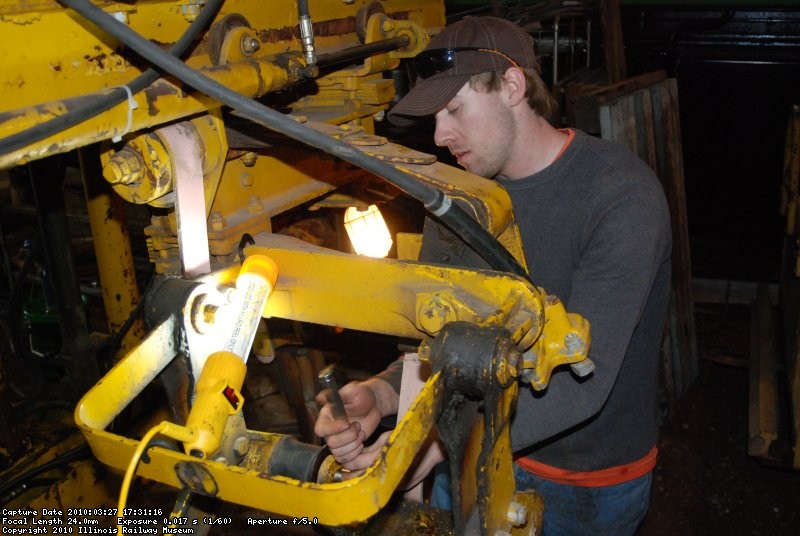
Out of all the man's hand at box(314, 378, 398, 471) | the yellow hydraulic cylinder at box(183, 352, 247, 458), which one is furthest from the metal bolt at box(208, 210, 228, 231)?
the man's hand at box(314, 378, 398, 471)

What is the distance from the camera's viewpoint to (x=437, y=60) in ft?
5.97

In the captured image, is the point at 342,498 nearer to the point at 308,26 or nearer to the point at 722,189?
the point at 308,26

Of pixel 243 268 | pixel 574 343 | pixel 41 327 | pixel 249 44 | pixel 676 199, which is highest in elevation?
pixel 249 44

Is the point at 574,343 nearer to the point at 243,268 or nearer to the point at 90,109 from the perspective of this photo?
the point at 243,268

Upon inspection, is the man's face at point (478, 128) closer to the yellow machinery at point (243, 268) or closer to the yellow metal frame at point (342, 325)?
the yellow machinery at point (243, 268)

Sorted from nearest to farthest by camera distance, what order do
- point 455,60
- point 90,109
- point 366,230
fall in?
point 90,109
point 455,60
point 366,230

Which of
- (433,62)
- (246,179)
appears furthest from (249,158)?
(433,62)

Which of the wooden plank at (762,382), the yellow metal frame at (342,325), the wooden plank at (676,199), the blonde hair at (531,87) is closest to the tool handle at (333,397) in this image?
the yellow metal frame at (342,325)

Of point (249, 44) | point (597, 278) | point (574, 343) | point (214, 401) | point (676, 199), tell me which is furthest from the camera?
point (676, 199)

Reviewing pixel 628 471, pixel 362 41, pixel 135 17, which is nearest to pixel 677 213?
pixel 628 471

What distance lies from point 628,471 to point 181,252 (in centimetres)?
148

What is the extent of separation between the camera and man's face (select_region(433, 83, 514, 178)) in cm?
190

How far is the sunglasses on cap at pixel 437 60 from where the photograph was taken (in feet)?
5.91

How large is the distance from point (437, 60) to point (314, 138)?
0.91 metres
